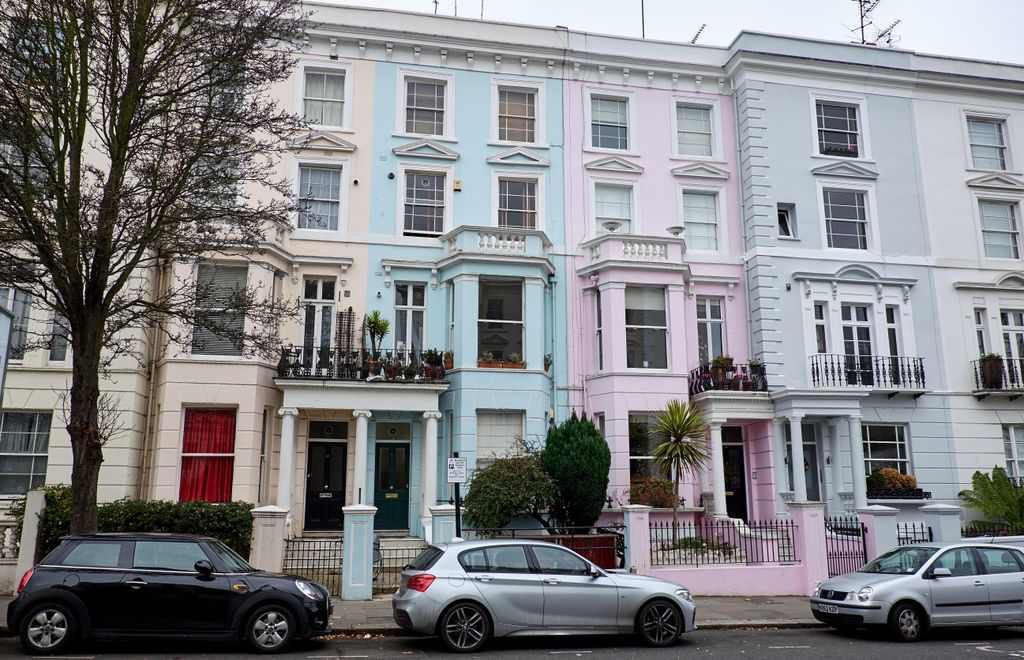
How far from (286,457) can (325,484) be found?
171 centimetres

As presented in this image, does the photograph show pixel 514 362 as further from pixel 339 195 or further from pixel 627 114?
pixel 627 114

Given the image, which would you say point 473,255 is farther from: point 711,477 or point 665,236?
point 711,477

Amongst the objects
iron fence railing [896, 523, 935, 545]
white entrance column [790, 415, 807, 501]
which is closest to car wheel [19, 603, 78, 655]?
iron fence railing [896, 523, 935, 545]

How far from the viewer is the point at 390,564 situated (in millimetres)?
16984

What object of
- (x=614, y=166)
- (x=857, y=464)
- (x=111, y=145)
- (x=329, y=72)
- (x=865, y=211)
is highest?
(x=329, y=72)

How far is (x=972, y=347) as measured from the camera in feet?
74.3

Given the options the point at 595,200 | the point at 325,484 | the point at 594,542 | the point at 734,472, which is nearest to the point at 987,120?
the point at 595,200

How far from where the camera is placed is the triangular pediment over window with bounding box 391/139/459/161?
70.4 ft

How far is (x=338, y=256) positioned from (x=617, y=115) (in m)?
9.54

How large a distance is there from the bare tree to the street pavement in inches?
108

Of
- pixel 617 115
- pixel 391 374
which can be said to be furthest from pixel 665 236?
pixel 391 374

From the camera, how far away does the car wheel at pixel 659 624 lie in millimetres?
10734

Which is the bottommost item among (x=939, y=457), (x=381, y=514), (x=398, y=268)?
(x=381, y=514)

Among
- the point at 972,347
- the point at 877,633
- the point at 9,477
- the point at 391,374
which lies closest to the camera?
the point at 877,633
